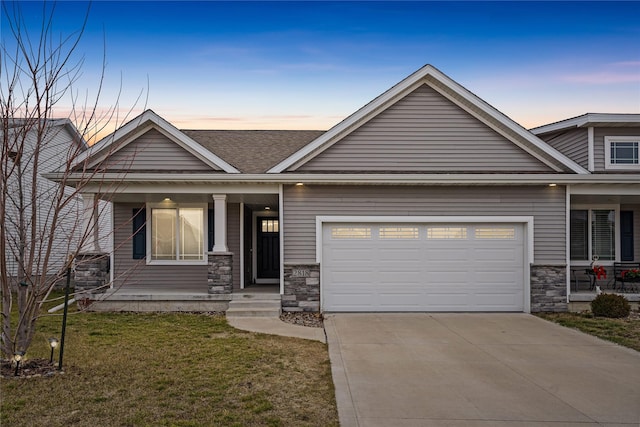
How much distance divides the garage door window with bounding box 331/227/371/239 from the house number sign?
3.48ft

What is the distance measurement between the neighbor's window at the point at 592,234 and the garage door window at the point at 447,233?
399 cm

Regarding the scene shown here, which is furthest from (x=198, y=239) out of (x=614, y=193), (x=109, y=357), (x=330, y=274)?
(x=614, y=193)

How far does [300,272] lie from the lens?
11.2 meters

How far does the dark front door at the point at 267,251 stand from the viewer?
568 inches

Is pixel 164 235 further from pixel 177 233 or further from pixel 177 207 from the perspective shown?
pixel 177 207

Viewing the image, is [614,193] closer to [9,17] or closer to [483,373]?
[483,373]

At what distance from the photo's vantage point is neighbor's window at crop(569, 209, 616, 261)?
43.3 ft

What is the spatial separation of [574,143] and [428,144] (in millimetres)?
4706

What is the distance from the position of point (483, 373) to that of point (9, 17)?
728 centimetres

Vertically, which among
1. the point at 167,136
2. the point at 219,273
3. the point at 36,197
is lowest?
the point at 219,273

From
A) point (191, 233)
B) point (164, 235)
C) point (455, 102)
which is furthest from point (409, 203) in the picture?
point (164, 235)

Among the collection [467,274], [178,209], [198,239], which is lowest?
[467,274]

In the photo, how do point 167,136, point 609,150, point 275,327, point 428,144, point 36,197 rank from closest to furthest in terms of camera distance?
point 36,197 < point 275,327 < point 428,144 < point 167,136 < point 609,150

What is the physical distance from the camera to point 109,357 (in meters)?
6.96
